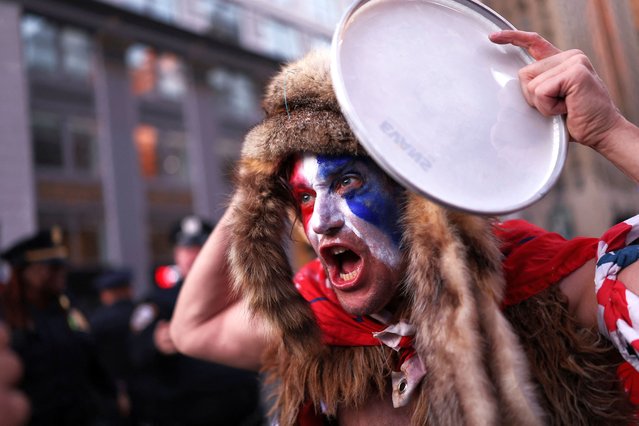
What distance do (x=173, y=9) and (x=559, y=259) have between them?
15.4 metres

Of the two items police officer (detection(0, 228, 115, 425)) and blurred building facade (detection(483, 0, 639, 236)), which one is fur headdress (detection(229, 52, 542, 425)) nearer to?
blurred building facade (detection(483, 0, 639, 236))

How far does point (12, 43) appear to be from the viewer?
40.6ft

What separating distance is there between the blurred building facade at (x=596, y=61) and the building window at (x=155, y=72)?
13292 millimetres

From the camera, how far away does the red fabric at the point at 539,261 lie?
181 centimetres

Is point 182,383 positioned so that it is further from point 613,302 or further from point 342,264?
point 613,302

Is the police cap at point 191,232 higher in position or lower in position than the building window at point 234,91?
lower

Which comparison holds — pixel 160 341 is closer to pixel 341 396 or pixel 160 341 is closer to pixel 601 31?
pixel 341 396

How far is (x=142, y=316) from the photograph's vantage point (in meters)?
6.59

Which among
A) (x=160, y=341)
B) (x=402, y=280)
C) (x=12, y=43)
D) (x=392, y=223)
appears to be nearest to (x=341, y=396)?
(x=402, y=280)

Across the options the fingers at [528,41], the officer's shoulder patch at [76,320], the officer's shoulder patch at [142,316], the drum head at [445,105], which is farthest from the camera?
the officer's shoulder patch at [142,316]

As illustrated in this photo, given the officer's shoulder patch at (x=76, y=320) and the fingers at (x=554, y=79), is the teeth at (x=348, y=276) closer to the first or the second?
the fingers at (x=554, y=79)

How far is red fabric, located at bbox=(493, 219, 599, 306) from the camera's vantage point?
5.94 ft

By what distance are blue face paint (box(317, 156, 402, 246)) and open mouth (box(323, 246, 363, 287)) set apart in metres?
0.12

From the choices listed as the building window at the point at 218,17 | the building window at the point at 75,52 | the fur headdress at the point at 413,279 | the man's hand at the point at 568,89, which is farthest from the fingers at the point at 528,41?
the building window at the point at 218,17
